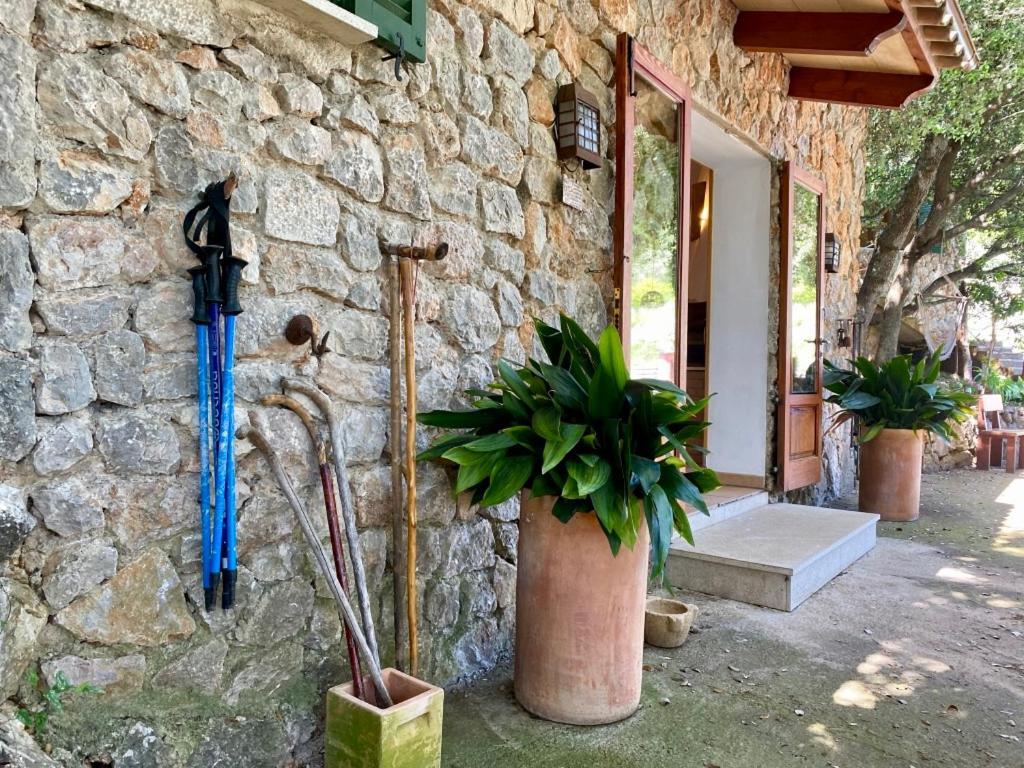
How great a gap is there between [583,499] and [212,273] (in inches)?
43.3

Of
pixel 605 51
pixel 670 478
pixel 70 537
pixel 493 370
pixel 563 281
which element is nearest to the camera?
pixel 70 537

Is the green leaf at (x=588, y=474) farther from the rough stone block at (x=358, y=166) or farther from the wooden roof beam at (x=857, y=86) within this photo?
the wooden roof beam at (x=857, y=86)

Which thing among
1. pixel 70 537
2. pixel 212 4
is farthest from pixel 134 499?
pixel 212 4

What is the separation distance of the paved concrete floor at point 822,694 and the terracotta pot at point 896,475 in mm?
1357

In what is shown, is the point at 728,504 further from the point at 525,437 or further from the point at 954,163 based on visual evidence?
the point at 954,163

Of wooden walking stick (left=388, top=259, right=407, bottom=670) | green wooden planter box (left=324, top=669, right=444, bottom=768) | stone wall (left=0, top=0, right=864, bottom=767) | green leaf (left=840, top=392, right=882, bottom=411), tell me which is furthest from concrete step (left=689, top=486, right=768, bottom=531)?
green wooden planter box (left=324, top=669, right=444, bottom=768)

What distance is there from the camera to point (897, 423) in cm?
503

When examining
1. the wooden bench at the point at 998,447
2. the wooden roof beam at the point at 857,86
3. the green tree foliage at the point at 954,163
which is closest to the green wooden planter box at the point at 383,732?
the wooden roof beam at the point at 857,86

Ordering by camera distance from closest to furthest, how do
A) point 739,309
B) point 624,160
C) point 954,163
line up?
1. point 624,160
2. point 739,309
3. point 954,163

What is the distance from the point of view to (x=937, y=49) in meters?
3.97

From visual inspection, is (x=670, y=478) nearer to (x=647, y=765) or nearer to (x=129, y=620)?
(x=647, y=765)

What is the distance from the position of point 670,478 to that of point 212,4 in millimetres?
1630

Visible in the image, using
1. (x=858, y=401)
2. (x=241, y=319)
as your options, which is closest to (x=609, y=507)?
(x=241, y=319)

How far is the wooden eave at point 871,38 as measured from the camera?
3.64 metres
